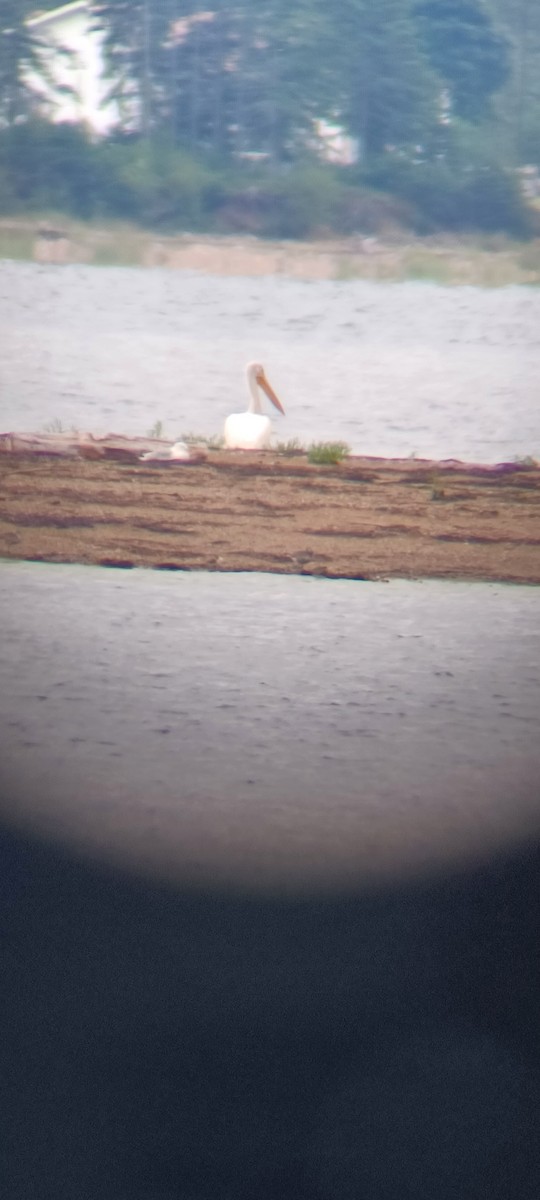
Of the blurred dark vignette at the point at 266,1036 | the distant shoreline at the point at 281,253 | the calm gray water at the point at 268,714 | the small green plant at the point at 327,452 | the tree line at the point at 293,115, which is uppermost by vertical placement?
the tree line at the point at 293,115

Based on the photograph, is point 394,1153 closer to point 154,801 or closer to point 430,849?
point 430,849

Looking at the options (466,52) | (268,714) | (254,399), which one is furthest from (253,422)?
(466,52)

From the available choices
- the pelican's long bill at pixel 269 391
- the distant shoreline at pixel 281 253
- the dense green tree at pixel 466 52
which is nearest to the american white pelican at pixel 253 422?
the pelican's long bill at pixel 269 391

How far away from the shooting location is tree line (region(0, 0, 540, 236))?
2000mm

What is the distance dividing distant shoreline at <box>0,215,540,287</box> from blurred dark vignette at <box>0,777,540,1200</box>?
3.26 feet

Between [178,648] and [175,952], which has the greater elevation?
[178,648]

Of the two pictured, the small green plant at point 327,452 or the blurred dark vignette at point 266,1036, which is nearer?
the blurred dark vignette at point 266,1036

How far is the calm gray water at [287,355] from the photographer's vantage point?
6.76 feet

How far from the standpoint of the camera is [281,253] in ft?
6.73

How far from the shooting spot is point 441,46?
200 cm

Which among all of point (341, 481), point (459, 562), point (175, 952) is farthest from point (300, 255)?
point (175, 952)

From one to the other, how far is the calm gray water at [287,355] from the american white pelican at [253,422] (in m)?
0.02

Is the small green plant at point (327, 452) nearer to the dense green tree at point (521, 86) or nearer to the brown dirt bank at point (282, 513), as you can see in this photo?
the brown dirt bank at point (282, 513)

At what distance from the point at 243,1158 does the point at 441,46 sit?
184 centimetres
